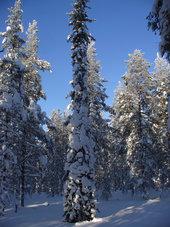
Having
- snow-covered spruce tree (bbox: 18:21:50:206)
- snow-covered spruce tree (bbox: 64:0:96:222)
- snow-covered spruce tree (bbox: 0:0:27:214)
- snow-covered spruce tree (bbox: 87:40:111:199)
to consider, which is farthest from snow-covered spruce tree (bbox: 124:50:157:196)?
snow-covered spruce tree (bbox: 64:0:96:222)

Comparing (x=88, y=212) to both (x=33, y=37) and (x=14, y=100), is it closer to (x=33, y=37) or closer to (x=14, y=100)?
(x=14, y=100)

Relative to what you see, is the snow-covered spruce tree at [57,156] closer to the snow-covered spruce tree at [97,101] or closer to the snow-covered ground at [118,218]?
the snow-covered spruce tree at [97,101]

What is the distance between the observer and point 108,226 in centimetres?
1838

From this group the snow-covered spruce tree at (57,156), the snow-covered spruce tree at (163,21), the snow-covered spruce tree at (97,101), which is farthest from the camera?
the snow-covered spruce tree at (57,156)

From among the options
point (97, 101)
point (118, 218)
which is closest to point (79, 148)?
point (118, 218)

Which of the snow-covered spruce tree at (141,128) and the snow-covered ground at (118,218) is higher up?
Answer: the snow-covered spruce tree at (141,128)

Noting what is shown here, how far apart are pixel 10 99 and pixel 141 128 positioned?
16.3m

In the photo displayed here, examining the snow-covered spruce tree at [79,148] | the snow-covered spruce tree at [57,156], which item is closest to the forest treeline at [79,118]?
the snow-covered spruce tree at [79,148]

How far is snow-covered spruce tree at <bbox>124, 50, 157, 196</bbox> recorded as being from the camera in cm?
3794

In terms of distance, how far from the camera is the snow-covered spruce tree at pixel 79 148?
22.3 meters

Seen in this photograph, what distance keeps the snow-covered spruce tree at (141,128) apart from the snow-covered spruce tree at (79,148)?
14325 millimetres

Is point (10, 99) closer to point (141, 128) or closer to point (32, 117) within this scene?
point (32, 117)

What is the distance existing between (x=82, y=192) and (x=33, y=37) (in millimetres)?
18376

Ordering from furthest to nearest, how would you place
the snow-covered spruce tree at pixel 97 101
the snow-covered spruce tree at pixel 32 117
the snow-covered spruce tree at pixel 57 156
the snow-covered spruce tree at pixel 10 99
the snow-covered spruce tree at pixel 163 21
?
1. the snow-covered spruce tree at pixel 57 156
2. the snow-covered spruce tree at pixel 97 101
3. the snow-covered spruce tree at pixel 32 117
4. the snow-covered spruce tree at pixel 10 99
5. the snow-covered spruce tree at pixel 163 21
